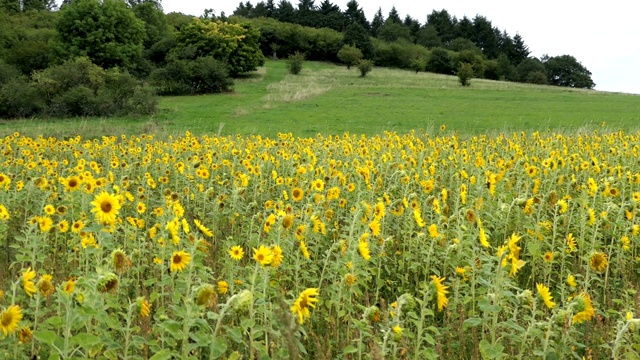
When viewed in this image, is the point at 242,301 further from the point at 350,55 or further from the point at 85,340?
the point at 350,55

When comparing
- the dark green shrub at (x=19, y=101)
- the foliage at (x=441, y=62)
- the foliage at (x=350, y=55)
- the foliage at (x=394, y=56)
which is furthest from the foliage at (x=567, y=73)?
the dark green shrub at (x=19, y=101)

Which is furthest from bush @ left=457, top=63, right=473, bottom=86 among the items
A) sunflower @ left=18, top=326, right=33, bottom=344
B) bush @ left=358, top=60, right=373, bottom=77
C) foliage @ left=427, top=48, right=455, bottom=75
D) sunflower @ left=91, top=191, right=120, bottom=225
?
sunflower @ left=18, top=326, right=33, bottom=344

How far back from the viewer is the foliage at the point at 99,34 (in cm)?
3997

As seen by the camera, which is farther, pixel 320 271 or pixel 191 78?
pixel 191 78

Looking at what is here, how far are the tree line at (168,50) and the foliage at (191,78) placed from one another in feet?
0.23

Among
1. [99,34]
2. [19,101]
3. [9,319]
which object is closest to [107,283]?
[9,319]

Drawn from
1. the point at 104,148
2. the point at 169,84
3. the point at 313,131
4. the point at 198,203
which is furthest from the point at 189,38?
the point at 198,203

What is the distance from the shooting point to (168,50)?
4719 centimetres

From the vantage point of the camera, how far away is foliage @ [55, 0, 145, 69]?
1574 inches

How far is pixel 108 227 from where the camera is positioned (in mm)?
3264

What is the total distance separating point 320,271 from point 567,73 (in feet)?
299

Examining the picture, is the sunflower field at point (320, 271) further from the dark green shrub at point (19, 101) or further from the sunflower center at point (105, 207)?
the dark green shrub at point (19, 101)

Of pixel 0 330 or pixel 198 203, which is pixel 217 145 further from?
pixel 0 330

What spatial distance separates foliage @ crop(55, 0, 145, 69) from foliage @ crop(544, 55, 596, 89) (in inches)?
2609
